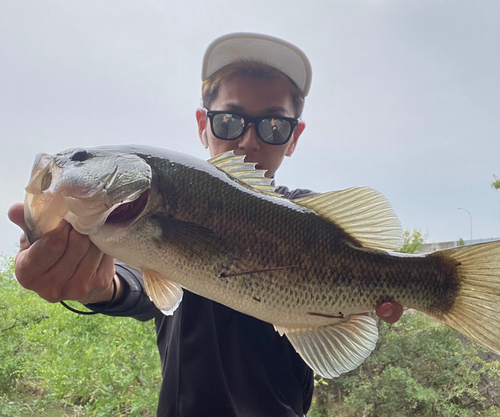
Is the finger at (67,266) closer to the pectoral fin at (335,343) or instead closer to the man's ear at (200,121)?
the pectoral fin at (335,343)

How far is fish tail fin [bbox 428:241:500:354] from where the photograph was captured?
1020 mm

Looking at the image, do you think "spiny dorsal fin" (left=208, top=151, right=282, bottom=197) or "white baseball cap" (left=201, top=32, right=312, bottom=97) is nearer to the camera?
"spiny dorsal fin" (left=208, top=151, right=282, bottom=197)

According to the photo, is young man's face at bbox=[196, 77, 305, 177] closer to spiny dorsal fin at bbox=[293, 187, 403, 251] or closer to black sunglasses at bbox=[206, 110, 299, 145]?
black sunglasses at bbox=[206, 110, 299, 145]

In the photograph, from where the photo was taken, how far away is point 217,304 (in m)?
1.55

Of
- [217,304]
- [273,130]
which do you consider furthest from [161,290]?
[273,130]

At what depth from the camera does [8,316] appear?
3.88m

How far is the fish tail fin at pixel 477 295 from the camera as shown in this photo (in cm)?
102

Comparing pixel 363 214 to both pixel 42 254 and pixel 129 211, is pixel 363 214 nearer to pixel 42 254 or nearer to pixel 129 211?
pixel 129 211

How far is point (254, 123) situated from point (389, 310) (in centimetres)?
110

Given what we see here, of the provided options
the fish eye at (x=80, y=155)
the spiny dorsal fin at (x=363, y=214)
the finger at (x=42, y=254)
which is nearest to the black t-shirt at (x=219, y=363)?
the finger at (x=42, y=254)

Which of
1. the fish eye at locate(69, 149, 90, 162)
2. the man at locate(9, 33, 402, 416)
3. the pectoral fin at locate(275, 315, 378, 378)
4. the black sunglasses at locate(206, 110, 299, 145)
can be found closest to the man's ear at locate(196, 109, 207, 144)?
the man at locate(9, 33, 402, 416)

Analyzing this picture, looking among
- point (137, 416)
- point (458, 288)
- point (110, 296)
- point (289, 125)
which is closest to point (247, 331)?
point (110, 296)

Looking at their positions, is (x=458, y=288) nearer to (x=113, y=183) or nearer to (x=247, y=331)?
(x=247, y=331)

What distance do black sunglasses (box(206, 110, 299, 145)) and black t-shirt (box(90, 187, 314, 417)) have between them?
799mm
